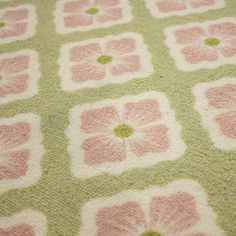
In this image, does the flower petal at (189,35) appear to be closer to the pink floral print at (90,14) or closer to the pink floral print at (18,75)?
the pink floral print at (90,14)

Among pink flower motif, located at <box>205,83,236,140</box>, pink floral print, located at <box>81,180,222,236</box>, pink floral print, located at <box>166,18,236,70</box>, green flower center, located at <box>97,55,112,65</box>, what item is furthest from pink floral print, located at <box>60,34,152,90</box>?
pink floral print, located at <box>81,180,222,236</box>

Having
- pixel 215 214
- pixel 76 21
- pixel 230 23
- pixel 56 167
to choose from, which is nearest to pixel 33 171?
pixel 56 167

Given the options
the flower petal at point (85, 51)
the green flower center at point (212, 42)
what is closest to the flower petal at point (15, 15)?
the flower petal at point (85, 51)

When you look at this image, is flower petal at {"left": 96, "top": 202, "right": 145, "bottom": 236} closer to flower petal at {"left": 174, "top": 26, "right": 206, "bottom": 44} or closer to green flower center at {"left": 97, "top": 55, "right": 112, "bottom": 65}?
green flower center at {"left": 97, "top": 55, "right": 112, "bottom": 65}

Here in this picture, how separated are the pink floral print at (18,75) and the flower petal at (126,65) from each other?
0.81ft

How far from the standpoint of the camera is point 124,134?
92cm

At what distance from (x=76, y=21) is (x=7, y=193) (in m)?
0.73

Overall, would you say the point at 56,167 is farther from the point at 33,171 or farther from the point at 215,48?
the point at 215,48

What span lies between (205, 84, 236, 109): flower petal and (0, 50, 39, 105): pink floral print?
1.69 ft

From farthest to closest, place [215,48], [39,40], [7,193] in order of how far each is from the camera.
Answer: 1. [39,40]
2. [215,48]
3. [7,193]

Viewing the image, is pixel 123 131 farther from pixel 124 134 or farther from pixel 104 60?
pixel 104 60

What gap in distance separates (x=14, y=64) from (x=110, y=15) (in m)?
0.40

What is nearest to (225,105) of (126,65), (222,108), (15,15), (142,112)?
(222,108)

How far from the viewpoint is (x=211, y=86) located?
997 millimetres
